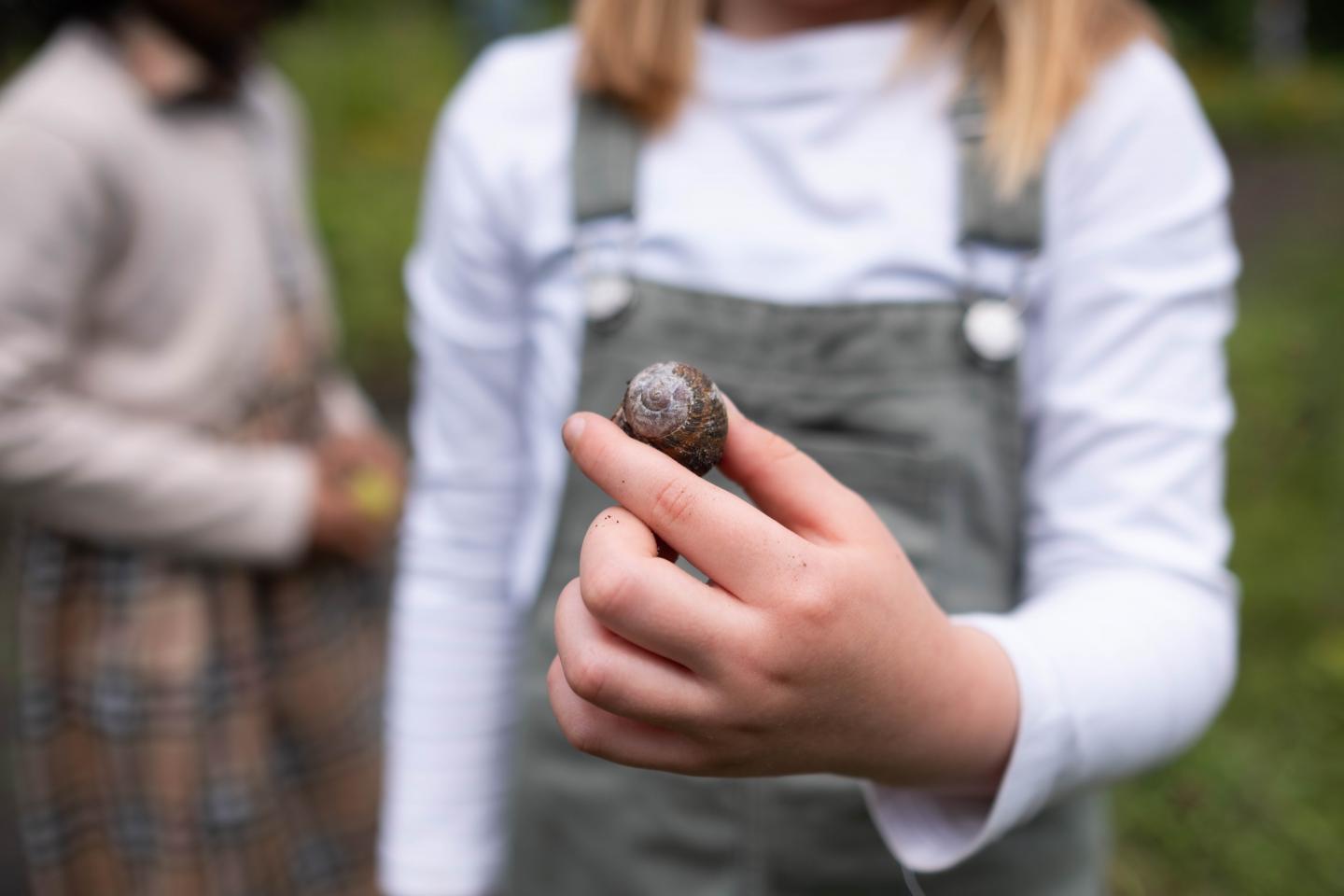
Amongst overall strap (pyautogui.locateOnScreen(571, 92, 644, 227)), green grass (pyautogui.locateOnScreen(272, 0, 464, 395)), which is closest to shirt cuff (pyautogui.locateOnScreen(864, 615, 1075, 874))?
overall strap (pyautogui.locateOnScreen(571, 92, 644, 227))

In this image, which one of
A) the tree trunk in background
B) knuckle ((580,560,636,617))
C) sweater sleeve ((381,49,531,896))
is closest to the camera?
knuckle ((580,560,636,617))

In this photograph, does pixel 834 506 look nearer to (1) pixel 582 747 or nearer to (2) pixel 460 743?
(1) pixel 582 747

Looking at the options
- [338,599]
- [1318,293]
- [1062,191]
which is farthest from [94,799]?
[1318,293]

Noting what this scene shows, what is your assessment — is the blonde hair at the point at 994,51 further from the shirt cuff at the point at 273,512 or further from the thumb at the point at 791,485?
the shirt cuff at the point at 273,512

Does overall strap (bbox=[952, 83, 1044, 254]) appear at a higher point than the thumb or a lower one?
higher

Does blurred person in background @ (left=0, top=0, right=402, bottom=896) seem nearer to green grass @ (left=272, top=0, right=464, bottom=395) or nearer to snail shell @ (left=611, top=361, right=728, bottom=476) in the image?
snail shell @ (left=611, top=361, right=728, bottom=476)

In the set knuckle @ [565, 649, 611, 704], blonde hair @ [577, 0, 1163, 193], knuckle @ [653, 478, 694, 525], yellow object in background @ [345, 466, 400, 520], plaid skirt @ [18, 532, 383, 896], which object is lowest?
plaid skirt @ [18, 532, 383, 896]

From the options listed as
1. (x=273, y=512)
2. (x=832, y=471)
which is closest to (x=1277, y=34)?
(x=273, y=512)
